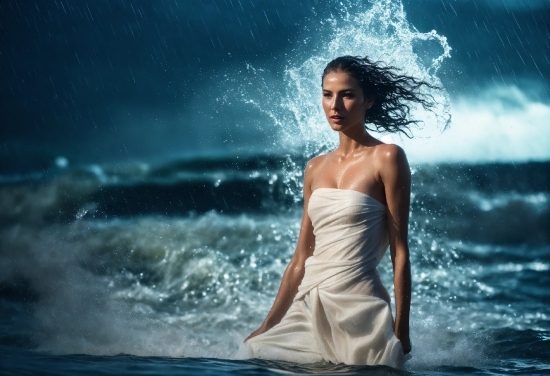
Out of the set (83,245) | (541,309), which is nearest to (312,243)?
(541,309)

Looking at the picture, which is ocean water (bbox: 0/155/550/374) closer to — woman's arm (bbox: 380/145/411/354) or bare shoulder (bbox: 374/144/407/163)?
woman's arm (bbox: 380/145/411/354)

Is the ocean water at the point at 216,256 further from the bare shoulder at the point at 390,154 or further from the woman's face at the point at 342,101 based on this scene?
the woman's face at the point at 342,101

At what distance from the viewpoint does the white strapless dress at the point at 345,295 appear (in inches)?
103

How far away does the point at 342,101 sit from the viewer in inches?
110

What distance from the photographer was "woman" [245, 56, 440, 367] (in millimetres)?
2625

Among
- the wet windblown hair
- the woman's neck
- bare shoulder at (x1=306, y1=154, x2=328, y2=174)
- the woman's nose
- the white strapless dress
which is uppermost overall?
the wet windblown hair

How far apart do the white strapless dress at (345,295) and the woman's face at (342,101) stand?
29 cm

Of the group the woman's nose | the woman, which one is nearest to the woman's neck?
the woman

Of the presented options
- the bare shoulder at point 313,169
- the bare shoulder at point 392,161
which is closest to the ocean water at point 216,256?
the bare shoulder at point 313,169

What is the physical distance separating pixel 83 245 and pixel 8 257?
879 millimetres

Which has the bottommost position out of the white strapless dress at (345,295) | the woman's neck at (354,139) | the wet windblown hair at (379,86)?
the white strapless dress at (345,295)

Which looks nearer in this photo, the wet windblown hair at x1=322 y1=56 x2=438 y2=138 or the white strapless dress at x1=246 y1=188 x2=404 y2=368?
the white strapless dress at x1=246 y1=188 x2=404 y2=368

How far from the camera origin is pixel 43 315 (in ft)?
18.3

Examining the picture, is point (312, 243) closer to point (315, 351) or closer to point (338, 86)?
point (315, 351)
